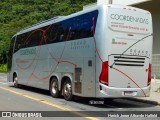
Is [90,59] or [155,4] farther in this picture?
[155,4]

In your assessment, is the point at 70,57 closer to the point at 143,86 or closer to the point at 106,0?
the point at 143,86

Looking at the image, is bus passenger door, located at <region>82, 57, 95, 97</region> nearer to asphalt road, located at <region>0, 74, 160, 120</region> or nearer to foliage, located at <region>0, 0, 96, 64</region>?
asphalt road, located at <region>0, 74, 160, 120</region>

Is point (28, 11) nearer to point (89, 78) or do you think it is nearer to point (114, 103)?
point (114, 103)

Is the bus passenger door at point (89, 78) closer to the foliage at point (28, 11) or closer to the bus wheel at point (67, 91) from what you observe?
the bus wheel at point (67, 91)

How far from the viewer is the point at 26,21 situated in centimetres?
7006

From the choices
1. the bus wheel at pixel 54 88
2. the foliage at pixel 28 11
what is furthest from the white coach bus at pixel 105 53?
the foliage at pixel 28 11

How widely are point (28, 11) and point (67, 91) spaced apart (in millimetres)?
62085

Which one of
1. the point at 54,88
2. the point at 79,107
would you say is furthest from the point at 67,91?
the point at 79,107

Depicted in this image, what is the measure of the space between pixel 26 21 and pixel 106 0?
1805 inches

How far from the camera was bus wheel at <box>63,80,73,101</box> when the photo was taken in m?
14.5

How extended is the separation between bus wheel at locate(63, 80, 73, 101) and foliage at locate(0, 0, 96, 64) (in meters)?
49.6

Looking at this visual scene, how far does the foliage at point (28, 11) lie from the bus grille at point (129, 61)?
170 feet

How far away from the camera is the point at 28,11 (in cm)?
7500

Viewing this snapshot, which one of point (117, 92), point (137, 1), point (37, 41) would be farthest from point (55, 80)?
point (137, 1)
